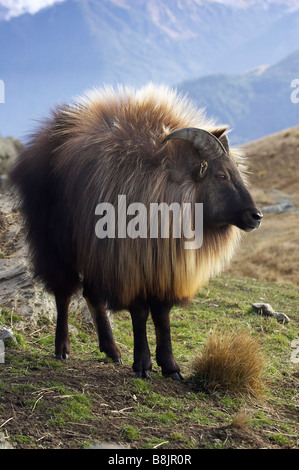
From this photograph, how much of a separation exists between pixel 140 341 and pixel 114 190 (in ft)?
4.80

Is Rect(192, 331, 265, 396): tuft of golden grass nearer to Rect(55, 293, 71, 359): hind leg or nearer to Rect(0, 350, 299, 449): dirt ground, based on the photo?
Rect(0, 350, 299, 449): dirt ground

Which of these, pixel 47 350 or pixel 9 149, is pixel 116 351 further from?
pixel 9 149

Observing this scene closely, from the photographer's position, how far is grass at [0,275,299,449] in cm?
381

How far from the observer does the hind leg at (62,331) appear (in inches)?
230

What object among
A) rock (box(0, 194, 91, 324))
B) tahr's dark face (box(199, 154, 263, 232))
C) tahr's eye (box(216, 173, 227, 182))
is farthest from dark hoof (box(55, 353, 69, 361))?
tahr's eye (box(216, 173, 227, 182))

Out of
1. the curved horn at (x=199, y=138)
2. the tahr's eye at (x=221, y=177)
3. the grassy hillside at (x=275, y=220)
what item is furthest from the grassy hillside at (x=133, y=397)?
the grassy hillside at (x=275, y=220)

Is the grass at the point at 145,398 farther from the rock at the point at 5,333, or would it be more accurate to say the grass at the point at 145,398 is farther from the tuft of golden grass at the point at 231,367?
the rock at the point at 5,333

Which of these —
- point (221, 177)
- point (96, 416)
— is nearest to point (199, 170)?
point (221, 177)

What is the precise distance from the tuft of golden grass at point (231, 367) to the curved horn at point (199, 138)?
1.85m

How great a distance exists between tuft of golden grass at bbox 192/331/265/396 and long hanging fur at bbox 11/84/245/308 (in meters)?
0.62

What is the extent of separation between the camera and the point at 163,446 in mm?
3686

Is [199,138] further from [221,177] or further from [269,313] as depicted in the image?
[269,313]

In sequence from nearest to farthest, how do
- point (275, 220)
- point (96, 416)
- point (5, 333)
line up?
1. point (96, 416)
2. point (5, 333)
3. point (275, 220)

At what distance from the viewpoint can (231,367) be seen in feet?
16.6
